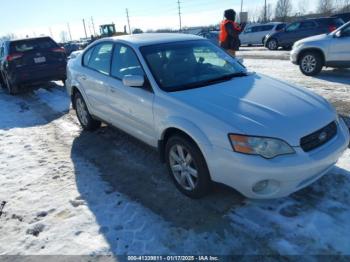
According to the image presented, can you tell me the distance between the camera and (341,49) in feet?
28.6

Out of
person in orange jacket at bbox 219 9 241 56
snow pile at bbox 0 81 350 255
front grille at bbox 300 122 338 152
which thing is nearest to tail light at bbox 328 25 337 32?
person in orange jacket at bbox 219 9 241 56

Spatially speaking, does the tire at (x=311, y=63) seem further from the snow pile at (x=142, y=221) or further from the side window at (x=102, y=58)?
the side window at (x=102, y=58)

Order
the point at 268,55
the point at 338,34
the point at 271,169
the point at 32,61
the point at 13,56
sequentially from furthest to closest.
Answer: the point at 268,55 → the point at 32,61 → the point at 13,56 → the point at 338,34 → the point at 271,169

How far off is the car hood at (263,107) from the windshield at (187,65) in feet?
0.68

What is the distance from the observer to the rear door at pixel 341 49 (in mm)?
8617

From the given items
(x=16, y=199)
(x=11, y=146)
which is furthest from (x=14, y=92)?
(x=16, y=199)

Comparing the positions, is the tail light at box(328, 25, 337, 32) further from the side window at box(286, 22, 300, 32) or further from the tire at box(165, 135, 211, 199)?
the tire at box(165, 135, 211, 199)

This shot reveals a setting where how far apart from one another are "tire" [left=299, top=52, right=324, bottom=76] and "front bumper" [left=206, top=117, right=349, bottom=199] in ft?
22.3

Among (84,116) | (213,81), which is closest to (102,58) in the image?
(84,116)

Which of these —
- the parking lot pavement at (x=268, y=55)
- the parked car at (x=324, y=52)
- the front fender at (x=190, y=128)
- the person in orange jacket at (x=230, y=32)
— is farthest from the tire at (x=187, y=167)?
the parking lot pavement at (x=268, y=55)

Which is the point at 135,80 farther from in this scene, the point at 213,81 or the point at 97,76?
Answer: the point at 97,76

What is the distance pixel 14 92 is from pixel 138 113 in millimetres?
7706

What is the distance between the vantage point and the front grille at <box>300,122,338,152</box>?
2986mm

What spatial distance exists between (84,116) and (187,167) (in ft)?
10.1
